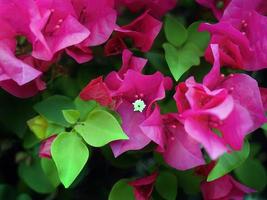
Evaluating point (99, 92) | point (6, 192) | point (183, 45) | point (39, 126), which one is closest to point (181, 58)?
point (183, 45)

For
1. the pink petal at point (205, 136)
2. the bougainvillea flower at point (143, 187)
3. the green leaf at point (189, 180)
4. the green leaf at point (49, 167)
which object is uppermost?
the pink petal at point (205, 136)

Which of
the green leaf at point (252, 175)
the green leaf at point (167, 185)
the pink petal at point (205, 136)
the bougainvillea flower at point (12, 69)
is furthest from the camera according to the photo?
the green leaf at point (252, 175)

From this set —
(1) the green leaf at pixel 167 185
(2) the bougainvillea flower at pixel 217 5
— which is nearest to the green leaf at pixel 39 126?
(1) the green leaf at pixel 167 185

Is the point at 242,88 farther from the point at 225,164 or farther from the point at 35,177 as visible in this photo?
the point at 35,177

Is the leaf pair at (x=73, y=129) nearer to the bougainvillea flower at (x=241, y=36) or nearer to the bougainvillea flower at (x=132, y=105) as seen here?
the bougainvillea flower at (x=132, y=105)

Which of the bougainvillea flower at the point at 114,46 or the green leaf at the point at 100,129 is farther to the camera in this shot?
the bougainvillea flower at the point at 114,46

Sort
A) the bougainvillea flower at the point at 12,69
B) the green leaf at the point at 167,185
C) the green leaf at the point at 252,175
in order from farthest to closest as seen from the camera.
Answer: the green leaf at the point at 252,175 < the green leaf at the point at 167,185 < the bougainvillea flower at the point at 12,69

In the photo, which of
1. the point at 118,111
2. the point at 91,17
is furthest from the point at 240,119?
the point at 91,17
